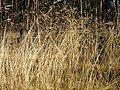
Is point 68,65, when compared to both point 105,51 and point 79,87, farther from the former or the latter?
point 105,51

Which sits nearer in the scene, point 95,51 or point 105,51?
point 95,51

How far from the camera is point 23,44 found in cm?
410

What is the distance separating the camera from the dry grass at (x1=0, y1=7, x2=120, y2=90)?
363cm

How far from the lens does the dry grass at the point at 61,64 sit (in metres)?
3.63

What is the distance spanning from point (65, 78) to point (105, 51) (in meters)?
0.91

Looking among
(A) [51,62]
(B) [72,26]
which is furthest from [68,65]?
(B) [72,26]

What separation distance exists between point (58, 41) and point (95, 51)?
514 millimetres

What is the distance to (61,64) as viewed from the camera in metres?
3.82

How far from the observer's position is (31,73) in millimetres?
3727

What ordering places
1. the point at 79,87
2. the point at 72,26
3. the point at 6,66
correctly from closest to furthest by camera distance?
the point at 79,87
the point at 6,66
the point at 72,26

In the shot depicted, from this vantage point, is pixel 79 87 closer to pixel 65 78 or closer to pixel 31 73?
pixel 65 78

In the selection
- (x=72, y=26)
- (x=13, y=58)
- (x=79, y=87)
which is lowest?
(x=79, y=87)

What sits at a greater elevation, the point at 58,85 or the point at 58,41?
the point at 58,41

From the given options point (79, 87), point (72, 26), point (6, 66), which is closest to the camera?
point (79, 87)
